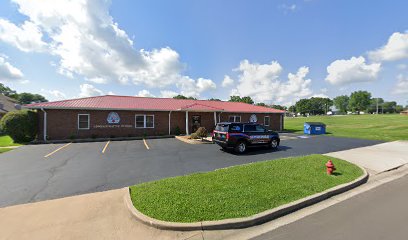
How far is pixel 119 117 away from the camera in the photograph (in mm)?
17953

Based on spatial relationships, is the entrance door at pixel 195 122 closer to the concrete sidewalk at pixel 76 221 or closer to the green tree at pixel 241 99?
the concrete sidewalk at pixel 76 221

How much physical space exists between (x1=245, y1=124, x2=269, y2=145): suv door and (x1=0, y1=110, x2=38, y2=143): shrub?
55.9 feet

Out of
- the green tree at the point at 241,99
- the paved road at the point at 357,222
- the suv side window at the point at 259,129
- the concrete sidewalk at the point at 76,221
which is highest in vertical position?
the green tree at the point at 241,99

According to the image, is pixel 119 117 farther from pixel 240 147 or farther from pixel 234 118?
pixel 234 118

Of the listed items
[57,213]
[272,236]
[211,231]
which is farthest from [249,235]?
[57,213]

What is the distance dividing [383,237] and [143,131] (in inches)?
709

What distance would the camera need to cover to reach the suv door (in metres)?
11.3

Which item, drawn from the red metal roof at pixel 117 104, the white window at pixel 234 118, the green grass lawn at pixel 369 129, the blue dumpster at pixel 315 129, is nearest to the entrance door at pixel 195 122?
the red metal roof at pixel 117 104

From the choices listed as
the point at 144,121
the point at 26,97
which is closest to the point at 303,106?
the point at 144,121

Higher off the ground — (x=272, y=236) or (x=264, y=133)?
(x=264, y=133)

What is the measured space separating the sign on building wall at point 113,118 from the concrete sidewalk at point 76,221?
1369 centimetres

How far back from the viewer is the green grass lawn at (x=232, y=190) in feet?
13.4

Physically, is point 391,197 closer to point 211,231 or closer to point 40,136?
point 211,231

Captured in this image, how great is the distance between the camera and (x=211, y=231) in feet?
11.9
